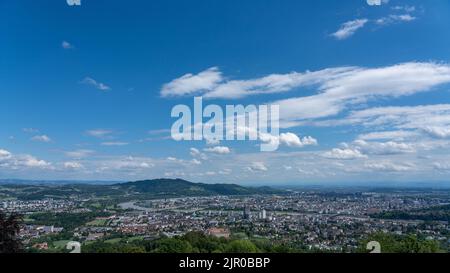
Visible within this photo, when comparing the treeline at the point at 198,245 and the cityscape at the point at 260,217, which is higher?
the cityscape at the point at 260,217

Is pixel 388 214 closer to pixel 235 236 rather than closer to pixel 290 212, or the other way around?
pixel 290 212

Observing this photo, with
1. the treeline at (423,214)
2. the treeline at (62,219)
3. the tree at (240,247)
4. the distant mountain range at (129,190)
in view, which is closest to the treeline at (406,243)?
the treeline at (423,214)

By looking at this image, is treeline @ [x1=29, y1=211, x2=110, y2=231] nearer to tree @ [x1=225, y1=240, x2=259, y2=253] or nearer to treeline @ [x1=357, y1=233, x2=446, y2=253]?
tree @ [x1=225, y1=240, x2=259, y2=253]

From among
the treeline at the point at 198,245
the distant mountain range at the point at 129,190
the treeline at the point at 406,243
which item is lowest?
the treeline at the point at 406,243

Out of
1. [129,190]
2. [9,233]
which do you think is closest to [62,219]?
[9,233]

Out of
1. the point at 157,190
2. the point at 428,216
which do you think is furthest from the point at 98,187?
the point at 428,216

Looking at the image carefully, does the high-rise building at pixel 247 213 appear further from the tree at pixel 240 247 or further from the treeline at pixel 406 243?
the treeline at pixel 406 243
